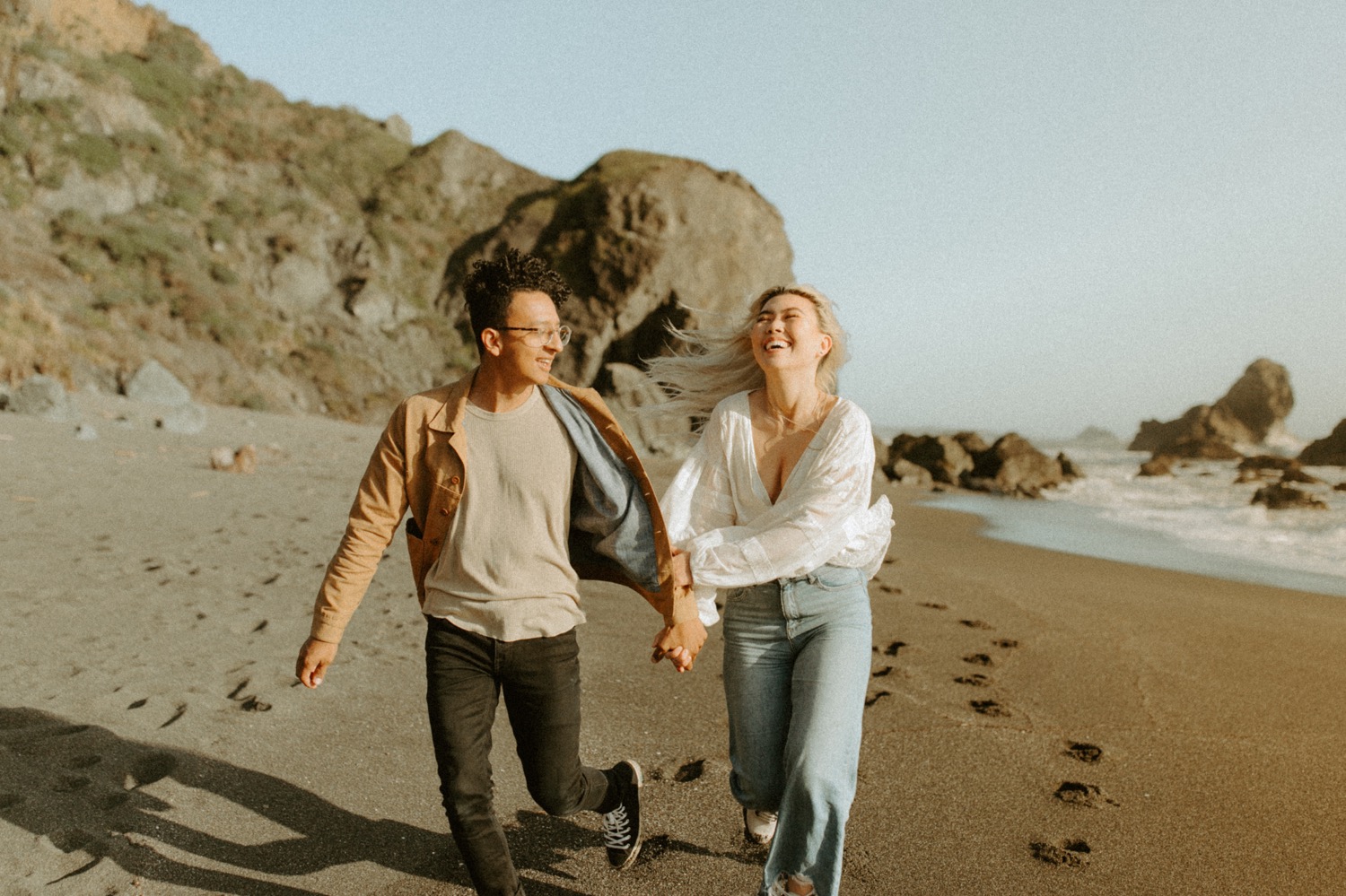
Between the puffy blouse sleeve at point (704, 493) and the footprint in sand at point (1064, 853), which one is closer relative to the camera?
the puffy blouse sleeve at point (704, 493)

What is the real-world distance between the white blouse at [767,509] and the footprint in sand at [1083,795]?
1.57m

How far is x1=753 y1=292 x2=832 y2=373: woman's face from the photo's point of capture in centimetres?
291

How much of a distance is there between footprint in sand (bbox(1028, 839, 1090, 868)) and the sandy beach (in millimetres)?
12

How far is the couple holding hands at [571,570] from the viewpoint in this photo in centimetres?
247

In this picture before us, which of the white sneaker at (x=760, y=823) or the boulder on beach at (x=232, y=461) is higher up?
the white sneaker at (x=760, y=823)

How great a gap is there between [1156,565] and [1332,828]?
6679 millimetres

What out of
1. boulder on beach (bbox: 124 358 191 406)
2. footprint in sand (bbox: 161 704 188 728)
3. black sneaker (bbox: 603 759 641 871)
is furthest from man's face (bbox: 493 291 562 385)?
boulder on beach (bbox: 124 358 191 406)

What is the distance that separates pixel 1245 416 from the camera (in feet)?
167

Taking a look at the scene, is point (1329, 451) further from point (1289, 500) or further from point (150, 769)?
point (150, 769)

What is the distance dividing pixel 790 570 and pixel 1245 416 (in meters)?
58.7

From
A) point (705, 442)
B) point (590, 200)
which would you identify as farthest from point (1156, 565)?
point (590, 200)

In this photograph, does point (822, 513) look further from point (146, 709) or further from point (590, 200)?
point (590, 200)

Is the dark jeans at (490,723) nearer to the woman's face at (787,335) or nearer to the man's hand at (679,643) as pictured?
the man's hand at (679,643)

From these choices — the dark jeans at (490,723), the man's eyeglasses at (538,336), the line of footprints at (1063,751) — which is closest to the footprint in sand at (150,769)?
the dark jeans at (490,723)
